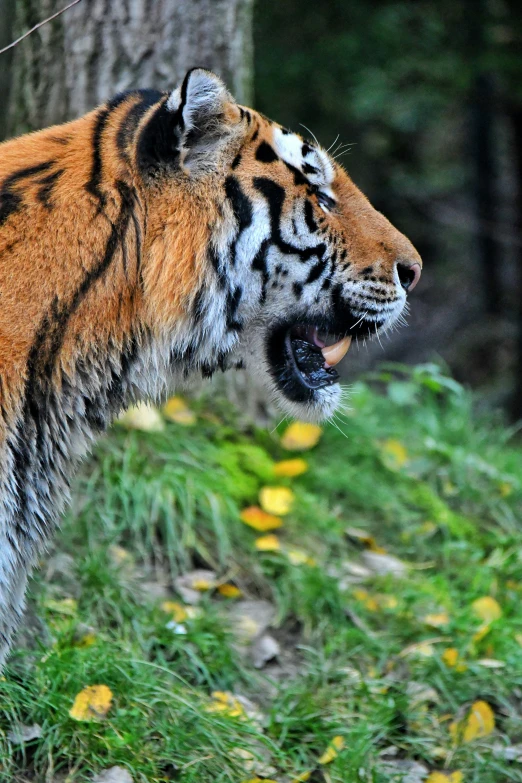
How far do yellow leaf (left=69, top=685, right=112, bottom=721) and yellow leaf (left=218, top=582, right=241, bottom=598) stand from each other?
1.00 metres

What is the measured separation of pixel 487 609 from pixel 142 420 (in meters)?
1.76

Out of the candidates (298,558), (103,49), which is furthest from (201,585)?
(103,49)

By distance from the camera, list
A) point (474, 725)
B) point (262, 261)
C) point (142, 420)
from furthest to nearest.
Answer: point (142, 420) < point (474, 725) < point (262, 261)

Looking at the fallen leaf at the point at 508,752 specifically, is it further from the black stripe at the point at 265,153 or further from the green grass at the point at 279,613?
the black stripe at the point at 265,153

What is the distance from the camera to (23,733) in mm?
2795

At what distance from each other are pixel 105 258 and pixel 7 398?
1.51 ft

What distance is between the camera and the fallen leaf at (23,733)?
9.07 feet

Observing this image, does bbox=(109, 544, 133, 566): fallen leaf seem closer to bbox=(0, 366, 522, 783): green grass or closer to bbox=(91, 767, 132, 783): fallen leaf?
bbox=(0, 366, 522, 783): green grass

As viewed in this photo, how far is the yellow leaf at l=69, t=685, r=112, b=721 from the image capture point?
Answer: 2.82 m

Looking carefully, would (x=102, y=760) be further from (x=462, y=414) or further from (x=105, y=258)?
(x=462, y=414)

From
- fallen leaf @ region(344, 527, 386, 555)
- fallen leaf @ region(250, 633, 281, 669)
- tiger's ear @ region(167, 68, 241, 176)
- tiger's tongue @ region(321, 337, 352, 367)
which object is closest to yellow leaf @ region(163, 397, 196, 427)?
fallen leaf @ region(344, 527, 386, 555)

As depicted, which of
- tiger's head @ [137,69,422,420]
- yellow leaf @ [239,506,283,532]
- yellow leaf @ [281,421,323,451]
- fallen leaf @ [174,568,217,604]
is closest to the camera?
tiger's head @ [137,69,422,420]

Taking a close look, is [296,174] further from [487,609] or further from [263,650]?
[487,609]

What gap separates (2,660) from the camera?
2.63m
